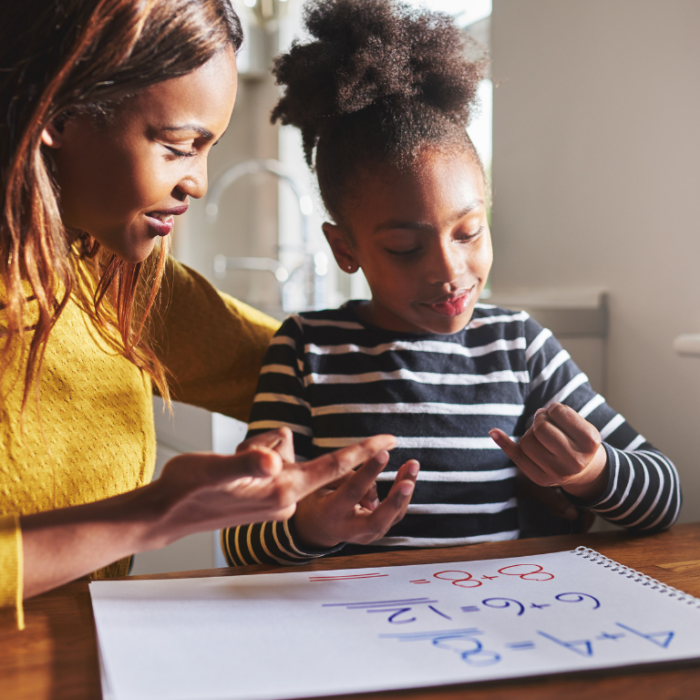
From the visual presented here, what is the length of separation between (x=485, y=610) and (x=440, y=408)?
0.35 meters

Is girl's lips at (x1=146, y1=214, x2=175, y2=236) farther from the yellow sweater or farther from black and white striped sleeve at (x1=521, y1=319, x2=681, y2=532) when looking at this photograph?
black and white striped sleeve at (x1=521, y1=319, x2=681, y2=532)

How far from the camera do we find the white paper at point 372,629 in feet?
1.36

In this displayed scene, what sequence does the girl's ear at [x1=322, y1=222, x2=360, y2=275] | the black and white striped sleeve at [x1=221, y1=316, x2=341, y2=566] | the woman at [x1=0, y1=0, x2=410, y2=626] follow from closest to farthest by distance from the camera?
the woman at [x1=0, y1=0, x2=410, y2=626] → the black and white striped sleeve at [x1=221, y1=316, x2=341, y2=566] → the girl's ear at [x1=322, y1=222, x2=360, y2=275]

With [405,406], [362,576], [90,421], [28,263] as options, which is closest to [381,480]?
[405,406]

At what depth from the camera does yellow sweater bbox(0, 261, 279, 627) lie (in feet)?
2.39

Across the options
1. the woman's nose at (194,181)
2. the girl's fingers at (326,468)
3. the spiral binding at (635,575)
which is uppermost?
the woman's nose at (194,181)

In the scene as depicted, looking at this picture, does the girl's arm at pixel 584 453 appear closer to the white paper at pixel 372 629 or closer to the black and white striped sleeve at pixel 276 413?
the white paper at pixel 372 629

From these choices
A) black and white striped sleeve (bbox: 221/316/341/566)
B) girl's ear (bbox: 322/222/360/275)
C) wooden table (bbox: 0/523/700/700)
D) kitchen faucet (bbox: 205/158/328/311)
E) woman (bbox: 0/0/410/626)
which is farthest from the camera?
kitchen faucet (bbox: 205/158/328/311)

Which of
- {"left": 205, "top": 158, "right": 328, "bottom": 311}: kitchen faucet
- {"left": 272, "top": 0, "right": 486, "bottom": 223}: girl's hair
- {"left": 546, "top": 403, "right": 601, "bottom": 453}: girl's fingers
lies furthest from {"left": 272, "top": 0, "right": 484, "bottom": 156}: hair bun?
{"left": 205, "top": 158, "right": 328, "bottom": 311}: kitchen faucet

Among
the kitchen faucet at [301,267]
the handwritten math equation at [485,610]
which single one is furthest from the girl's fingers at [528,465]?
the kitchen faucet at [301,267]

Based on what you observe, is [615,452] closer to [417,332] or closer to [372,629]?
[417,332]

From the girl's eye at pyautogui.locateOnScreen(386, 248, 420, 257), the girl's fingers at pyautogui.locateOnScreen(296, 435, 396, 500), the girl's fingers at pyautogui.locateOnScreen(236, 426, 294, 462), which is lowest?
the girl's fingers at pyautogui.locateOnScreen(296, 435, 396, 500)

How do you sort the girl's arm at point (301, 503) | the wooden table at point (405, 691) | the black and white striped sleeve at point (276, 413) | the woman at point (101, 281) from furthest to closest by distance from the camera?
1. the black and white striped sleeve at point (276, 413)
2. the girl's arm at point (301, 503)
3. the woman at point (101, 281)
4. the wooden table at point (405, 691)

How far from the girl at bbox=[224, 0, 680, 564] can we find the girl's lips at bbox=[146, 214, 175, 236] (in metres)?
0.22
